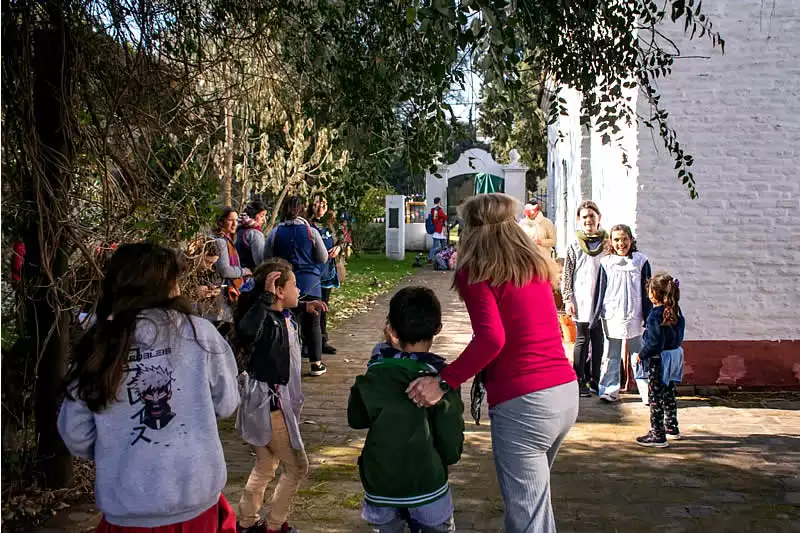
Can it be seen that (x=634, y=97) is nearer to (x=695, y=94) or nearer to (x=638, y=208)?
(x=695, y=94)

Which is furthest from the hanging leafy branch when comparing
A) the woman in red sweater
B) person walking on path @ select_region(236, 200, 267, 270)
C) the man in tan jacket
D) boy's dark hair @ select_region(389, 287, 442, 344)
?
the man in tan jacket

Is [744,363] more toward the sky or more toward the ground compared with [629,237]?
more toward the ground

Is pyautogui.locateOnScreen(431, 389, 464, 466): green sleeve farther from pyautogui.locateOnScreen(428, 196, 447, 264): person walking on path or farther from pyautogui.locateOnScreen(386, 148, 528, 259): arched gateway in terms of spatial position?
pyautogui.locateOnScreen(386, 148, 528, 259): arched gateway

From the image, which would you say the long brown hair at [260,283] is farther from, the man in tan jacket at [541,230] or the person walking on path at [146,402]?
the man in tan jacket at [541,230]

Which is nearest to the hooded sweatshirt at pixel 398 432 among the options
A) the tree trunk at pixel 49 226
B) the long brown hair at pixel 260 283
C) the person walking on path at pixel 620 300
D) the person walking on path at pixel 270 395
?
the person walking on path at pixel 270 395

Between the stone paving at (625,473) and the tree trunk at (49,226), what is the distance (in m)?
0.64

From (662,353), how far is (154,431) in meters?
4.59

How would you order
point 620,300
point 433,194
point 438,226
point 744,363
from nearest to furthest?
point 620,300 < point 744,363 < point 438,226 < point 433,194

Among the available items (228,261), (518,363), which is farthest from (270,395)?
(228,261)

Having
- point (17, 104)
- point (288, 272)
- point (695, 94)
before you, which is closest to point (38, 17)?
point (17, 104)

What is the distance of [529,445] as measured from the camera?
350cm

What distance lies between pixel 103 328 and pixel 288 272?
154 cm

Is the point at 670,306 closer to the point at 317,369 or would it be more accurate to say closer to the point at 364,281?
the point at 317,369

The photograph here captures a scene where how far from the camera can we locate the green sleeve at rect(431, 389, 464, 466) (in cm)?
339
